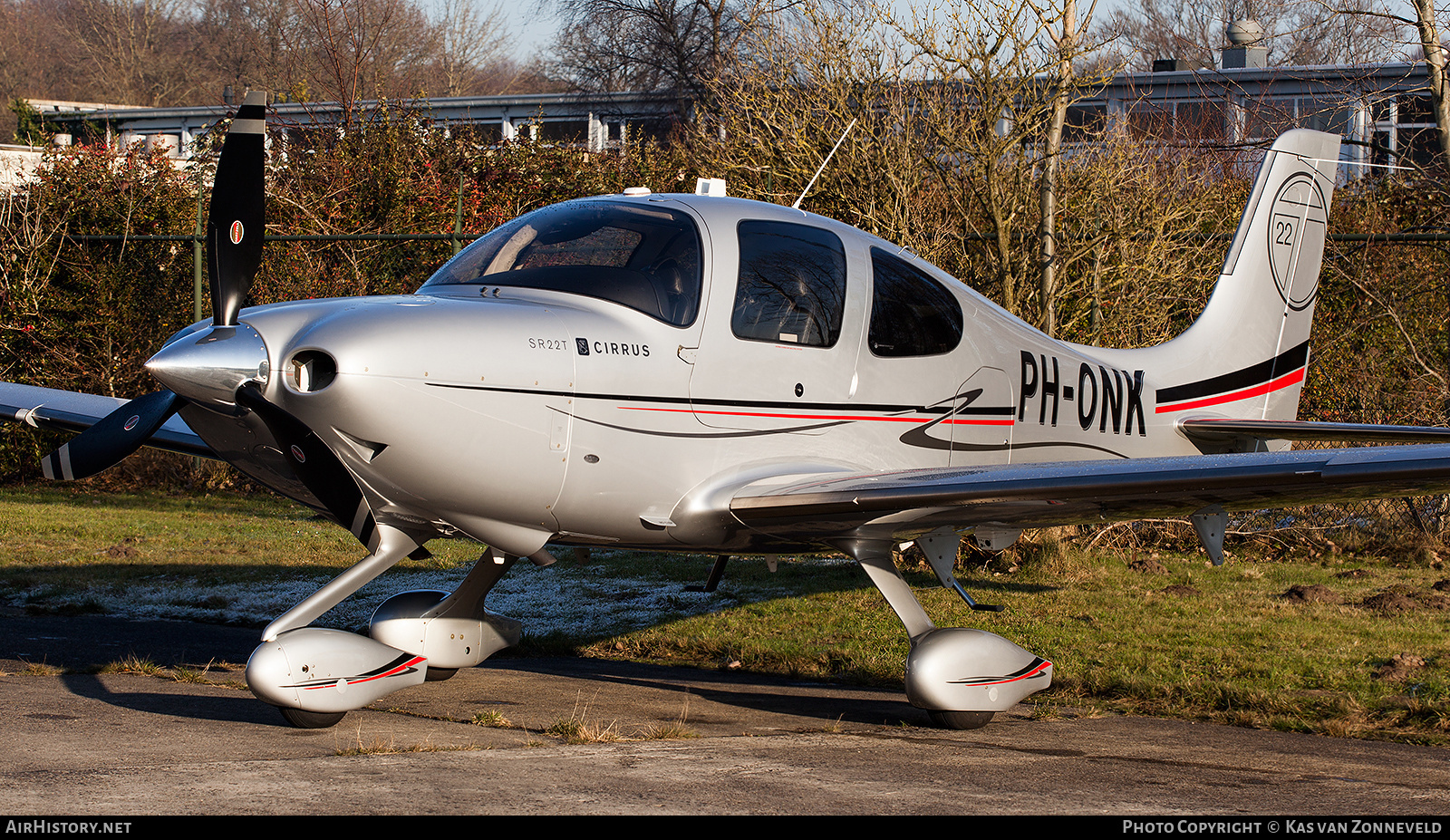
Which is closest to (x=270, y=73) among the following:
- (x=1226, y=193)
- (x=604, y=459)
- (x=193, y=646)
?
(x=1226, y=193)

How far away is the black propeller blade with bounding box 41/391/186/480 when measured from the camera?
17.6 feet

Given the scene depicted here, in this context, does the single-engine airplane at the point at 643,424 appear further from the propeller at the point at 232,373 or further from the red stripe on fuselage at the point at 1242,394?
the red stripe on fuselage at the point at 1242,394

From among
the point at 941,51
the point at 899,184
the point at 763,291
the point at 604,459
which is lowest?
the point at 604,459

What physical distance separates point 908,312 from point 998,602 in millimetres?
3310

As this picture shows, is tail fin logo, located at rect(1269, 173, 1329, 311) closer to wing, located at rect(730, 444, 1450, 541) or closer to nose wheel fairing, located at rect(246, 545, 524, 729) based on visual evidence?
wing, located at rect(730, 444, 1450, 541)

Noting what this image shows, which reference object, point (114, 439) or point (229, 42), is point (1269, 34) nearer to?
point (114, 439)

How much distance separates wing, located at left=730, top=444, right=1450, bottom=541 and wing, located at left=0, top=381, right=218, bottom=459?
128 inches

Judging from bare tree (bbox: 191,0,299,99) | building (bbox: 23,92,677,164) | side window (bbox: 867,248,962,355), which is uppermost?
bare tree (bbox: 191,0,299,99)

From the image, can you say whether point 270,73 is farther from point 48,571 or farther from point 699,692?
point 699,692

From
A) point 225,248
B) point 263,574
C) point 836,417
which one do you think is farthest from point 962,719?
point 263,574

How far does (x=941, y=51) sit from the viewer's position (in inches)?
422

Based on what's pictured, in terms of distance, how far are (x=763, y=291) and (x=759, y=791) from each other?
98.2 inches

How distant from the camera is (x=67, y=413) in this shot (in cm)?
753

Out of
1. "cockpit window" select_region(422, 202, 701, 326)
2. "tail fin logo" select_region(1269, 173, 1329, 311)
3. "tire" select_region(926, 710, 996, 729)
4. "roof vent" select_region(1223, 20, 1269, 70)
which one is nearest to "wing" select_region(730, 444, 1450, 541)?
"tire" select_region(926, 710, 996, 729)
